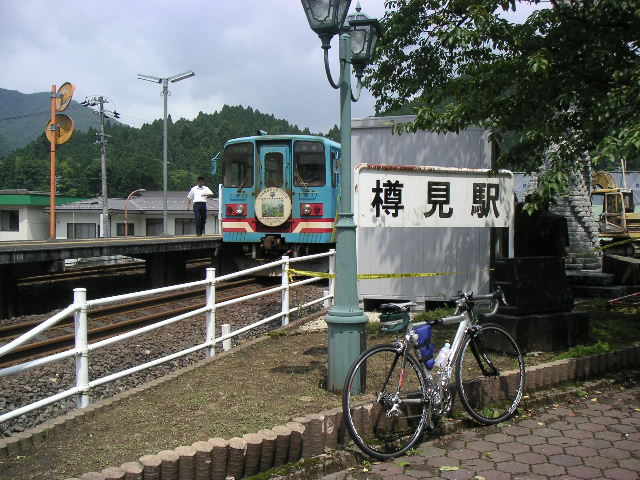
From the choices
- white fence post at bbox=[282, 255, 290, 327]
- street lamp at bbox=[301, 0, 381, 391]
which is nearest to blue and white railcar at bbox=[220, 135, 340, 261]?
white fence post at bbox=[282, 255, 290, 327]

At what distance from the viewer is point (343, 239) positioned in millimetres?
5578

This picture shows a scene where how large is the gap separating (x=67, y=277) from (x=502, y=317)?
44.9 feet

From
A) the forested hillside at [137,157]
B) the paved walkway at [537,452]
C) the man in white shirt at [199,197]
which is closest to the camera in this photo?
the paved walkway at [537,452]

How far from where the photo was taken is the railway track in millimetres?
8359

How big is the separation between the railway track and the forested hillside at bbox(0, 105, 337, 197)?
6962 centimetres

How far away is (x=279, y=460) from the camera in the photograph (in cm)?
415

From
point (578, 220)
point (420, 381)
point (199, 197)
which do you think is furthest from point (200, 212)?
point (420, 381)

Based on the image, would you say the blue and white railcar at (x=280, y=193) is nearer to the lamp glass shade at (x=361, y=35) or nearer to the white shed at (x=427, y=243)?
the white shed at (x=427, y=243)

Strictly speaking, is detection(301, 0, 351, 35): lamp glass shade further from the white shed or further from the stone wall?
the stone wall

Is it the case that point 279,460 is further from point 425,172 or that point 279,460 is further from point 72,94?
point 72,94

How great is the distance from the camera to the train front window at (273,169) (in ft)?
50.4

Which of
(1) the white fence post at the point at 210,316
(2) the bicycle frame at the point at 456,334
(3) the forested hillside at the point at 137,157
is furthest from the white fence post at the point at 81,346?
(3) the forested hillside at the point at 137,157

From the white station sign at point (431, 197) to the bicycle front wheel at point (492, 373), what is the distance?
2.16m

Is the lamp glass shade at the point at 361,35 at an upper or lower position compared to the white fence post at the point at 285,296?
upper
